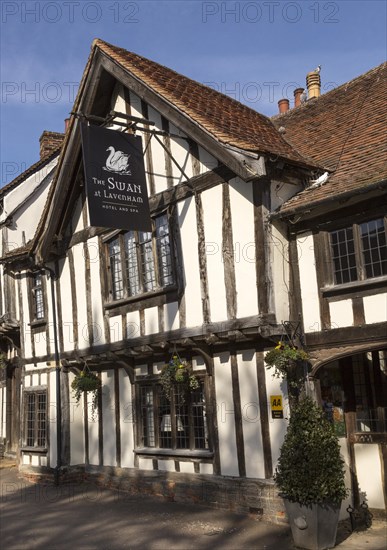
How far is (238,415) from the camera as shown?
393 inches

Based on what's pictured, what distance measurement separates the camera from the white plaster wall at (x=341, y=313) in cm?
871

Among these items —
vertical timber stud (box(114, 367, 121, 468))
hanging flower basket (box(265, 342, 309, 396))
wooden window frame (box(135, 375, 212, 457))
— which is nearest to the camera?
hanging flower basket (box(265, 342, 309, 396))

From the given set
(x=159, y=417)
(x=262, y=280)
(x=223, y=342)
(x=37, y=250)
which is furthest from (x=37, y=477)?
(x=262, y=280)

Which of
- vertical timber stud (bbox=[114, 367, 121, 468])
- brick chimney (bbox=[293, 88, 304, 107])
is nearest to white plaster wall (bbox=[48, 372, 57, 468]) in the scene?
vertical timber stud (bbox=[114, 367, 121, 468])

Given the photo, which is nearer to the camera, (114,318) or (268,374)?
(268,374)

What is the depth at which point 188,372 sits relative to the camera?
35.3 feet

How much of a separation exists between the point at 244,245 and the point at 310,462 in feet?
12.0

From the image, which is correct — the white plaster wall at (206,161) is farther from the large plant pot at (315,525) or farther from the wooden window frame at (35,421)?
the wooden window frame at (35,421)

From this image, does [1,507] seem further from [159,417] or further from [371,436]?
[371,436]

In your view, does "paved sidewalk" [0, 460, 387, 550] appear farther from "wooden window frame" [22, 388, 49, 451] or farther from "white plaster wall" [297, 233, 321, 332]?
"white plaster wall" [297, 233, 321, 332]

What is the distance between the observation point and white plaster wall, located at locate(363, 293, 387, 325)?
27.3ft

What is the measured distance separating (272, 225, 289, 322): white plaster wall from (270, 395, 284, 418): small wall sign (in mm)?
1273

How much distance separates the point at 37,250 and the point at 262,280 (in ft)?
22.2

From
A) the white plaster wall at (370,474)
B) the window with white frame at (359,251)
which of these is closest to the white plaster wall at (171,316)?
the window with white frame at (359,251)
